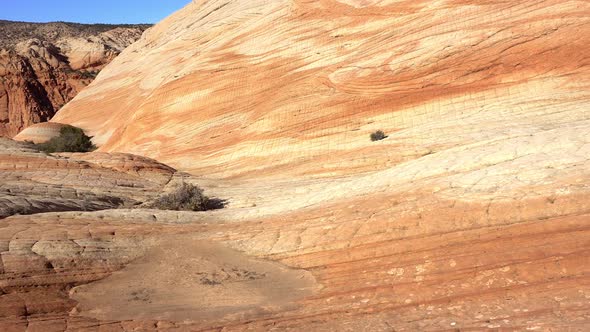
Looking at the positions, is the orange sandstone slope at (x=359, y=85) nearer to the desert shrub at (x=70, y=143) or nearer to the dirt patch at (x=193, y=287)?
the desert shrub at (x=70, y=143)

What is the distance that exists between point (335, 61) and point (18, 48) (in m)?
52.5

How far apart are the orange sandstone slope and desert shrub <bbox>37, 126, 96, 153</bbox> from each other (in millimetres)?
2360

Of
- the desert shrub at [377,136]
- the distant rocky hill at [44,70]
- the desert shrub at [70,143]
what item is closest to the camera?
the desert shrub at [377,136]

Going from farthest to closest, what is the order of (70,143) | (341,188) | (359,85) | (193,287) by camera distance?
(70,143) → (359,85) → (341,188) → (193,287)

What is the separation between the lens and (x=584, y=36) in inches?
670

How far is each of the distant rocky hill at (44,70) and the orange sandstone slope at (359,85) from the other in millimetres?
34439

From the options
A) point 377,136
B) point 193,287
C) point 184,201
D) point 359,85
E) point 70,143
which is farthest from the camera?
point 70,143

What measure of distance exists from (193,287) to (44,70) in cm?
5894

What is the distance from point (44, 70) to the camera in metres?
61.1

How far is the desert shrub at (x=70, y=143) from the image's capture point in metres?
29.4

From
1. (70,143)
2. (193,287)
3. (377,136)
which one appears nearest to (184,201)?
(193,287)

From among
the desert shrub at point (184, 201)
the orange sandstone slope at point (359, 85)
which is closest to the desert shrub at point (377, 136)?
the orange sandstone slope at point (359, 85)

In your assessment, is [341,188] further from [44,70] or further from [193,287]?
[44,70]

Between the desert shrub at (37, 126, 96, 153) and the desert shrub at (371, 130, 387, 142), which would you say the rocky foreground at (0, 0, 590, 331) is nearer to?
the desert shrub at (371, 130, 387, 142)
